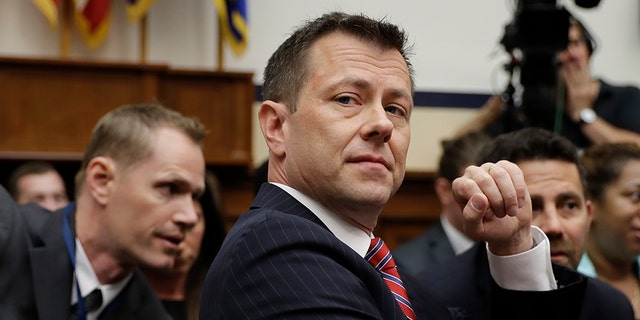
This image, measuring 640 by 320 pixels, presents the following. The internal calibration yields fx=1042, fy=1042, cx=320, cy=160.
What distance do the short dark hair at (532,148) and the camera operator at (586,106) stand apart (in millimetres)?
2057

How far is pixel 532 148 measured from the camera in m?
3.17

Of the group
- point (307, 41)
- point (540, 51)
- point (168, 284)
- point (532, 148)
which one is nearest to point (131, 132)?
point (168, 284)

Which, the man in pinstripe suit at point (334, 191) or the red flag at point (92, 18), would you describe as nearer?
the man in pinstripe suit at point (334, 191)

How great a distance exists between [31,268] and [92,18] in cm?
392

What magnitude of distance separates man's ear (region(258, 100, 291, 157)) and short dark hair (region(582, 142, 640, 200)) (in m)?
2.29

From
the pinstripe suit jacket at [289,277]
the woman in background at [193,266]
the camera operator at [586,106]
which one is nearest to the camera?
the pinstripe suit jacket at [289,277]

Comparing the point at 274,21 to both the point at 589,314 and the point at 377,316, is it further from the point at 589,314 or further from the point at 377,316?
the point at 377,316

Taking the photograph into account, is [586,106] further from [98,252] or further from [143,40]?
[98,252]

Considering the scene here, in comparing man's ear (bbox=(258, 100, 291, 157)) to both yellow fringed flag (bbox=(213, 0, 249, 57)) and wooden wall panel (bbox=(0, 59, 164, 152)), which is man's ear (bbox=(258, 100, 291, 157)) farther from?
yellow fringed flag (bbox=(213, 0, 249, 57))

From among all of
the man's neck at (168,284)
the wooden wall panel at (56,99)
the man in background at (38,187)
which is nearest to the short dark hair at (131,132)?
the man's neck at (168,284)

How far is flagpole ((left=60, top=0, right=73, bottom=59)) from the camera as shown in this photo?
21.5 feet

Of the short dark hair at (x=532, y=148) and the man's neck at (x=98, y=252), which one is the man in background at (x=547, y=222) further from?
the man's neck at (x=98, y=252)

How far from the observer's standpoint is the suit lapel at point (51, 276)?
9.43ft

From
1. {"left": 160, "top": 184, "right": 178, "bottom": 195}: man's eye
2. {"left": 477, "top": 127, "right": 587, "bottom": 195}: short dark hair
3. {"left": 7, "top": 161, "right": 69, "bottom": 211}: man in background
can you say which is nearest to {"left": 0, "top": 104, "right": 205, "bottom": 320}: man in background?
{"left": 160, "top": 184, "right": 178, "bottom": 195}: man's eye
